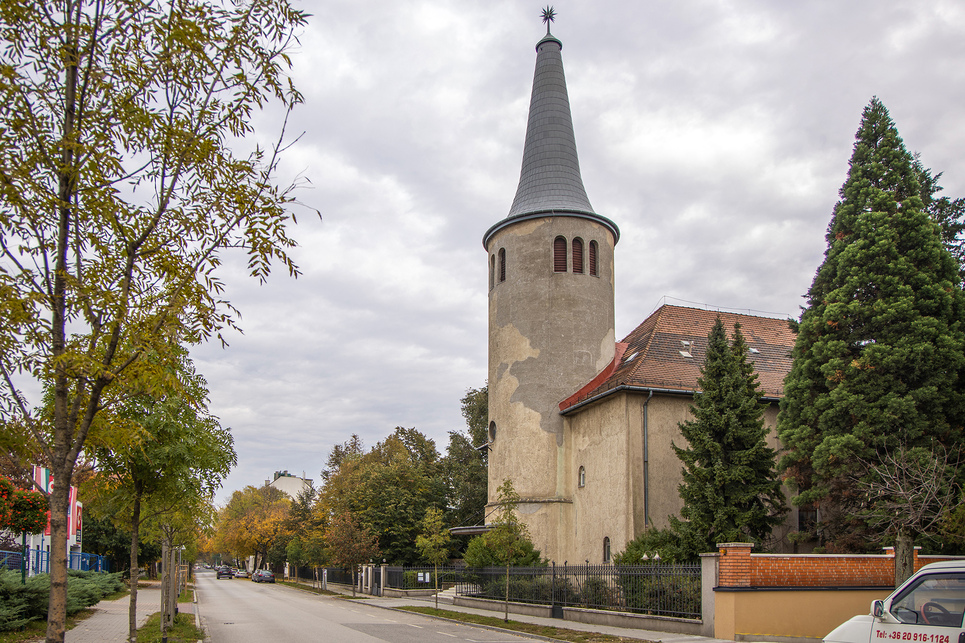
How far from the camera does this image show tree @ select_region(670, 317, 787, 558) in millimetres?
19547

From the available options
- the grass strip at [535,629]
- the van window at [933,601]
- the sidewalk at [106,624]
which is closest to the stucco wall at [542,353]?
the grass strip at [535,629]

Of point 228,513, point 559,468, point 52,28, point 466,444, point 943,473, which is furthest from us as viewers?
point 228,513

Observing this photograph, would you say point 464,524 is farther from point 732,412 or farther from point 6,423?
point 6,423

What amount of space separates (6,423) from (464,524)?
46658 mm

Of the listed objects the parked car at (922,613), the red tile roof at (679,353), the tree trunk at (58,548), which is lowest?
the parked car at (922,613)

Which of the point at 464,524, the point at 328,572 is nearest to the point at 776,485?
the point at 464,524

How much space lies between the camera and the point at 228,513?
97.5 meters

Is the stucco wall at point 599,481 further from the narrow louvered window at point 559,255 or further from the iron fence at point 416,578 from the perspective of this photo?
the iron fence at point 416,578

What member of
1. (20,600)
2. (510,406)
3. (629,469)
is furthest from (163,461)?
(510,406)

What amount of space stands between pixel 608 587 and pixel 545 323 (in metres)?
12.3

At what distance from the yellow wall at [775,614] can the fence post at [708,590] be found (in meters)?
0.21

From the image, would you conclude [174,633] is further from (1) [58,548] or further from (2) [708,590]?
(1) [58,548]

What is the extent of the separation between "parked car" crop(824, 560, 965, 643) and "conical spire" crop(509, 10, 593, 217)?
961 inches

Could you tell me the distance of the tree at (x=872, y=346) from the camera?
60.5 feet
